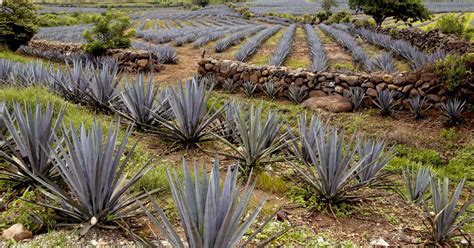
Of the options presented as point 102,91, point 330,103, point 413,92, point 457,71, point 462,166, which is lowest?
point 462,166

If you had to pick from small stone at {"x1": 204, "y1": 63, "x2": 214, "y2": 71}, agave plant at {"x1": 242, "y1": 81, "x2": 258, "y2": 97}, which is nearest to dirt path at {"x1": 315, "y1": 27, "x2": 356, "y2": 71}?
agave plant at {"x1": 242, "y1": 81, "x2": 258, "y2": 97}

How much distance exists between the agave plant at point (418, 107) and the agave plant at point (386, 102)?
0.42 metres

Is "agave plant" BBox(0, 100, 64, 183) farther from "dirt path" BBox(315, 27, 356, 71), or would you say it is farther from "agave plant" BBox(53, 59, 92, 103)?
"dirt path" BBox(315, 27, 356, 71)

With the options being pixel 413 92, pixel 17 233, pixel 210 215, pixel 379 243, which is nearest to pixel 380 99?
A: pixel 413 92

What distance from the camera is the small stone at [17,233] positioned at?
2.25m

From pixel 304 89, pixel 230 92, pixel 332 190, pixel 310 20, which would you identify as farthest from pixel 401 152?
pixel 310 20

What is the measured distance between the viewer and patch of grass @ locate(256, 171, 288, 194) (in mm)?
3555

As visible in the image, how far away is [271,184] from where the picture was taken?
3.58m

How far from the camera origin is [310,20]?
37031 millimetres

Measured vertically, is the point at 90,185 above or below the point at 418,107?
above

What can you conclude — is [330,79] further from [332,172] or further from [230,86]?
[332,172]

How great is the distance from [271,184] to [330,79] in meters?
6.69

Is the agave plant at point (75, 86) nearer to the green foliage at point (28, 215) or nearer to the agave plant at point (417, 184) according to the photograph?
the green foliage at point (28, 215)

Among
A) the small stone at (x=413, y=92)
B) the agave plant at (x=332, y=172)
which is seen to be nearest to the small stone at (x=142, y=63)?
the small stone at (x=413, y=92)
